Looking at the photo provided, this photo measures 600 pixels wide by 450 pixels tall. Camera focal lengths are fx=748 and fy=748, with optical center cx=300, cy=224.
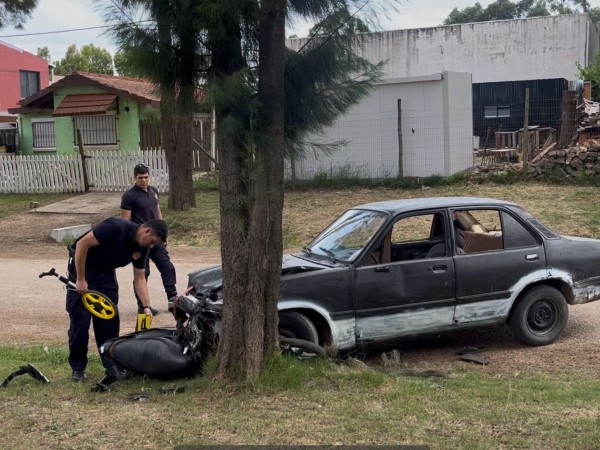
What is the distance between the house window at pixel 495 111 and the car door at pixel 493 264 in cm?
3142

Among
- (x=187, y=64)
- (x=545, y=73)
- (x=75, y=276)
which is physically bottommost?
(x=75, y=276)

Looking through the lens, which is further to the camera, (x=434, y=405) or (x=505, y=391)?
(x=505, y=391)

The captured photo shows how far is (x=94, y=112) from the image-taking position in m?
25.9

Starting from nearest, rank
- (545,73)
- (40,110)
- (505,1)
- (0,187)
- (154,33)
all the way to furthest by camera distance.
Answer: (154,33) < (0,187) < (40,110) < (545,73) < (505,1)

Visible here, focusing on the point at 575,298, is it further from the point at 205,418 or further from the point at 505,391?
the point at 205,418

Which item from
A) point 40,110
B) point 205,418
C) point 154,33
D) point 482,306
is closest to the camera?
point 205,418

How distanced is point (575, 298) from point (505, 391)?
244 centimetres

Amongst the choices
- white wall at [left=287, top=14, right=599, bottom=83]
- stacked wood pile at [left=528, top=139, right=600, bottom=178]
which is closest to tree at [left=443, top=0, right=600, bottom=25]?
white wall at [left=287, top=14, right=599, bottom=83]

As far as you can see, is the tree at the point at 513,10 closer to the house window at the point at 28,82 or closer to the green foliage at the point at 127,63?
the house window at the point at 28,82

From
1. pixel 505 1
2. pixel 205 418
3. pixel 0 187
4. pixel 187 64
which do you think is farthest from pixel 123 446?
pixel 505 1

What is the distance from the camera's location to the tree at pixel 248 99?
16.5 ft

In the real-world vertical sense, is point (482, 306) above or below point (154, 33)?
below

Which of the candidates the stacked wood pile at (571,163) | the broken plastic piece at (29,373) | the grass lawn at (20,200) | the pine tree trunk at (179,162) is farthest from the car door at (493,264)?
the grass lawn at (20,200)

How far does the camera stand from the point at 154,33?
5203 millimetres
